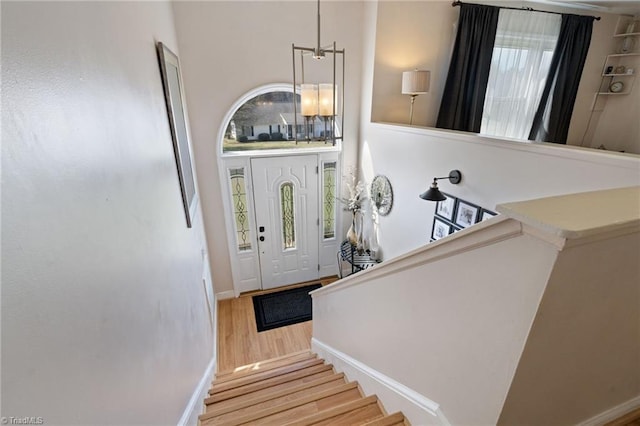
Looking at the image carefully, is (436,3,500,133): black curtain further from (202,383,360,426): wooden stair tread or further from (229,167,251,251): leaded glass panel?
(202,383,360,426): wooden stair tread

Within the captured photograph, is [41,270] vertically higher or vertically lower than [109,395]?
higher

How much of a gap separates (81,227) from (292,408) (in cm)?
174

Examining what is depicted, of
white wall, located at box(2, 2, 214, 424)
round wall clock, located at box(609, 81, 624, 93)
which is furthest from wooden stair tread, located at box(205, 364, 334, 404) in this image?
round wall clock, located at box(609, 81, 624, 93)

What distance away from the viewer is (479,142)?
2273mm

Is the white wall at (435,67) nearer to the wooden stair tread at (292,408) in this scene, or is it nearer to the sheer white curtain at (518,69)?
the sheer white curtain at (518,69)

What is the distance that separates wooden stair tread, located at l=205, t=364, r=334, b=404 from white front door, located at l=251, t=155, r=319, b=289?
2006 mm

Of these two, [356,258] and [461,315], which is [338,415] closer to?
[461,315]

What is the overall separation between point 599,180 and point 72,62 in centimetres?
238

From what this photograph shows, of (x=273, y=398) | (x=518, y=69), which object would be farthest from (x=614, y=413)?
(x=518, y=69)

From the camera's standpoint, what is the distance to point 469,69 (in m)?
3.53

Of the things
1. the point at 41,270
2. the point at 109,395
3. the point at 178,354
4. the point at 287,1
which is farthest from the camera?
the point at 287,1

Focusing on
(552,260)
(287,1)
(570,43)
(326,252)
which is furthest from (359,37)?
(552,260)

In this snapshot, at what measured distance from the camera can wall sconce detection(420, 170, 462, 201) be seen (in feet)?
7.95

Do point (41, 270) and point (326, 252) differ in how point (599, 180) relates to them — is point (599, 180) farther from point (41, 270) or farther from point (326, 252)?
point (326, 252)
